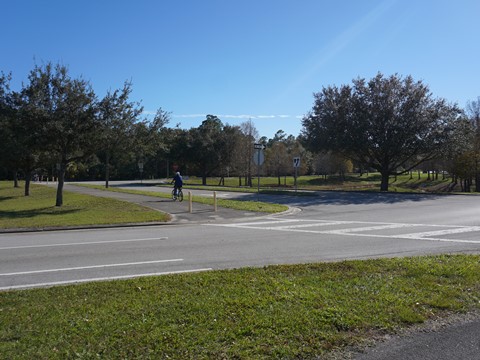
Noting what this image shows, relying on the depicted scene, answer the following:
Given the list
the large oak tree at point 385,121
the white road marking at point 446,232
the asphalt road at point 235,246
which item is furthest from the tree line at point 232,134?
the white road marking at point 446,232

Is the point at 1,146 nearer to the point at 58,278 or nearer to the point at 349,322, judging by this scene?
the point at 58,278

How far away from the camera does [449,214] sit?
17188 mm

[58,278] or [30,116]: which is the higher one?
[30,116]

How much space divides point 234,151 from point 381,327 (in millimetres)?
52679

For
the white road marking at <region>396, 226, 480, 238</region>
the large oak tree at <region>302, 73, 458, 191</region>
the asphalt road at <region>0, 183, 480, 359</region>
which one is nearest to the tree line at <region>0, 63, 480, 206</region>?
the large oak tree at <region>302, 73, 458, 191</region>

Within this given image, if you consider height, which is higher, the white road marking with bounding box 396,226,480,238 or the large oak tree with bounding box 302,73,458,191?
the large oak tree with bounding box 302,73,458,191

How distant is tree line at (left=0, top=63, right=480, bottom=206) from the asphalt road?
717 centimetres

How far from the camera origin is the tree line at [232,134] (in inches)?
754

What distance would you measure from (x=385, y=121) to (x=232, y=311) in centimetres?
3439

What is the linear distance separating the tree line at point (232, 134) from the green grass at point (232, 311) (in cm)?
1491

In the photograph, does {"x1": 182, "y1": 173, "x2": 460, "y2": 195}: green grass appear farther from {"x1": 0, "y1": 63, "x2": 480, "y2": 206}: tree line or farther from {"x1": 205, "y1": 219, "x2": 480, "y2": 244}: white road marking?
{"x1": 205, "y1": 219, "x2": 480, "y2": 244}: white road marking

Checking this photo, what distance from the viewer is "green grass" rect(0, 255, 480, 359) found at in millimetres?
3828

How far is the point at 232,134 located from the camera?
5853 centimetres

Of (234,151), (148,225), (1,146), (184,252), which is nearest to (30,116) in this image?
(1,146)
